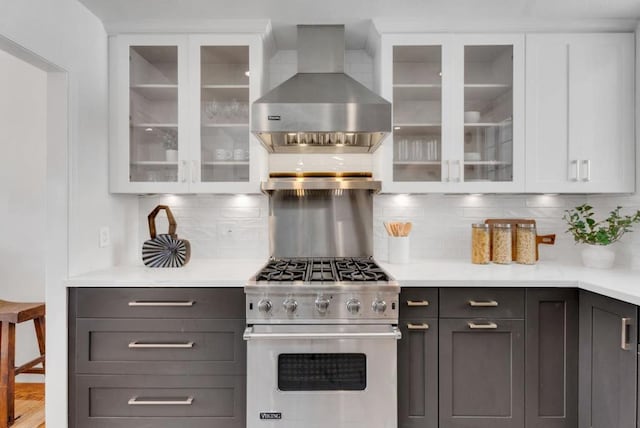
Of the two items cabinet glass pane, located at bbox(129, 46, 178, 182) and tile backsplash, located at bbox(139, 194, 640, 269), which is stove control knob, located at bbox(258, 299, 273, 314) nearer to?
tile backsplash, located at bbox(139, 194, 640, 269)

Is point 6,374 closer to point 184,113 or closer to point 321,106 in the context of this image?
point 184,113

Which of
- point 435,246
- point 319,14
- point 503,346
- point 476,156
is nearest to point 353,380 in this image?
point 503,346

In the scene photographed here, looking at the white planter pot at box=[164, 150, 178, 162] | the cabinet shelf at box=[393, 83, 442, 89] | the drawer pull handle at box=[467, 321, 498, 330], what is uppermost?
the cabinet shelf at box=[393, 83, 442, 89]

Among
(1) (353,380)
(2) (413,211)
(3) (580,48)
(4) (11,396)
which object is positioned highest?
(3) (580,48)

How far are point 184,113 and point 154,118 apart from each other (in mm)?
193

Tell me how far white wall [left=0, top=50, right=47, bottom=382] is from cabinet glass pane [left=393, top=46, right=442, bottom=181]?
105 inches

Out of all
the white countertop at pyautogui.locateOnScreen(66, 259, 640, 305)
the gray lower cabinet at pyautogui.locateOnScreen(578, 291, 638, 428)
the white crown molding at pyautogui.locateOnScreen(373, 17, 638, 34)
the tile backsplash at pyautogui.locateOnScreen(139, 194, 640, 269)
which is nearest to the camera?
the gray lower cabinet at pyautogui.locateOnScreen(578, 291, 638, 428)

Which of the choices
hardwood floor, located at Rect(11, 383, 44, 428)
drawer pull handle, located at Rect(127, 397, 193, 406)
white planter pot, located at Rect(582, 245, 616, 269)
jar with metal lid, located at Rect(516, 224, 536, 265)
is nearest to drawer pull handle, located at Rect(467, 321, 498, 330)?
jar with metal lid, located at Rect(516, 224, 536, 265)

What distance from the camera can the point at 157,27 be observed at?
89.2 inches

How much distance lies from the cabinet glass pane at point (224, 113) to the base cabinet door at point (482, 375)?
58.3 inches

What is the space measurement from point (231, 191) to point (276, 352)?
99 cm

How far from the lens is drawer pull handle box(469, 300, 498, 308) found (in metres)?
1.86

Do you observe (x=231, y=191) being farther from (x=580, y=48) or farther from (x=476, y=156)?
(x=580, y=48)

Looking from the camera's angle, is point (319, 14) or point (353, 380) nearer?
point (353, 380)
